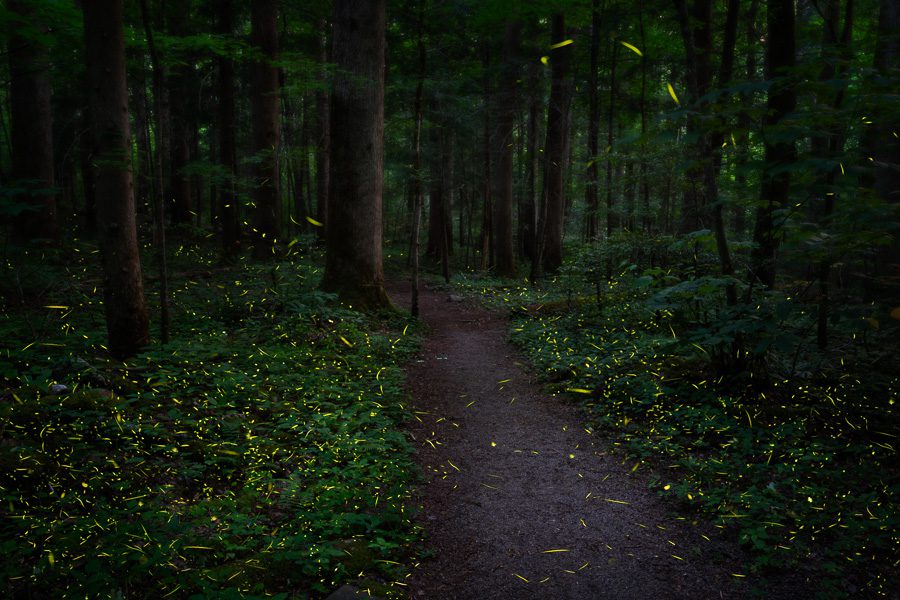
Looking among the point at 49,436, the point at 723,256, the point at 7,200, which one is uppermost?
the point at 7,200

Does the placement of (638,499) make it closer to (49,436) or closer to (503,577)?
(503,577)

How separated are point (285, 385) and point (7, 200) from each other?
156 inches

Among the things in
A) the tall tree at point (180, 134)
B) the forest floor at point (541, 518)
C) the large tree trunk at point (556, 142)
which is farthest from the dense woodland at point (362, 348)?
the tall tree at point (180, 134)

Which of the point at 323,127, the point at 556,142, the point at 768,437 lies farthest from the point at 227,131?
the point at 768,437

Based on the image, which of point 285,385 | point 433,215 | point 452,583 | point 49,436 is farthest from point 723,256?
point 433,215

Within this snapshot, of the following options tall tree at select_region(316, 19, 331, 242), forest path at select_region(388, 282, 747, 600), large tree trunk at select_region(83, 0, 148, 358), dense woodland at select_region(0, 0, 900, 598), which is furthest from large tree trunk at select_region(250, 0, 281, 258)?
forest path at select_region(388, 282, 747, 600)

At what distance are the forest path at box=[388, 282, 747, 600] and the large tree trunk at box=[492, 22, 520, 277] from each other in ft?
41.6

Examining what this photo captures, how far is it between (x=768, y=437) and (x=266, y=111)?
12633 mm

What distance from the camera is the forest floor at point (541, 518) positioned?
3566mm

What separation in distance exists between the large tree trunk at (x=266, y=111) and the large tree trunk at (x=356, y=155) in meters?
2.68

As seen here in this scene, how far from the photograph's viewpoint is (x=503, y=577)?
3.67 meters

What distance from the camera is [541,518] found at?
4.44 meters

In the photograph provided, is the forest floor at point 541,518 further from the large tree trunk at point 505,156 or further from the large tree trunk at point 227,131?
the large tree trunk at point 505,156

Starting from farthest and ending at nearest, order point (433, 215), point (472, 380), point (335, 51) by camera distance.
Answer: point (433, 215) → point (335, 51) → point (472, 380)
